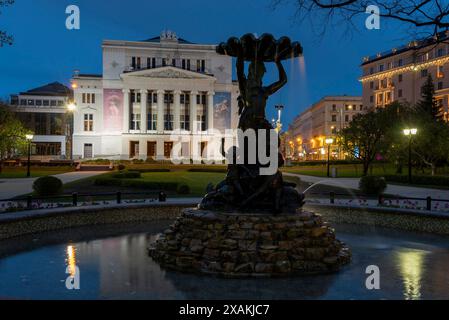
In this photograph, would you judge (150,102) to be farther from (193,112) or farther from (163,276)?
(163,276)

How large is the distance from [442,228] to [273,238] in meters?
7.51

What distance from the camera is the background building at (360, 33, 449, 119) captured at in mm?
77312

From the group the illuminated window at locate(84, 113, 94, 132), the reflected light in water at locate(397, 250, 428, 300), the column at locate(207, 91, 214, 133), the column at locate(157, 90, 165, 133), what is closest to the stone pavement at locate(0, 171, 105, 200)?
the reflected light in water at locate(397, 250, 428, 300)

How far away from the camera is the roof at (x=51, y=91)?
341 feet

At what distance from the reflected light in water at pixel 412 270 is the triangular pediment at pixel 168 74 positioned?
7315 centimetres

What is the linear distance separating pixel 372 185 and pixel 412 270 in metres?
14.7

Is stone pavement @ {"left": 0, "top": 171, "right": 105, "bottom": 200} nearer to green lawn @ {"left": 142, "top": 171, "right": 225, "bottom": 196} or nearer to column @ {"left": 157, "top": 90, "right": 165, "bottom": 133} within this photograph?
green lawn @ {"left": 142, "top": 171, "right": 225, "bottom": 196}

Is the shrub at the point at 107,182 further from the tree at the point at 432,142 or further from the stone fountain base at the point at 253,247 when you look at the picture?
the tree at the point at 432,142

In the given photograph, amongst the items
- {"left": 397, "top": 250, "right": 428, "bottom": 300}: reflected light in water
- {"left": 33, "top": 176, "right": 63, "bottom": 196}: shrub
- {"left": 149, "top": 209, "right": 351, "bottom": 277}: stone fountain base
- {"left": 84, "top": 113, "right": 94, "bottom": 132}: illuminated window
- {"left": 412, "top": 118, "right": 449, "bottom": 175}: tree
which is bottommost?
{"left": 397, "top": 250, "right": 428, "bottom": 300}: reflected light in water

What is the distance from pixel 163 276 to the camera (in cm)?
800

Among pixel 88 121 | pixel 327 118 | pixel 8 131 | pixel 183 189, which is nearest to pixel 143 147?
pixel 88 121

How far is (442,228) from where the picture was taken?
13258mm

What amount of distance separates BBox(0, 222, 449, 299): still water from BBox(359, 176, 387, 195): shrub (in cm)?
1103
